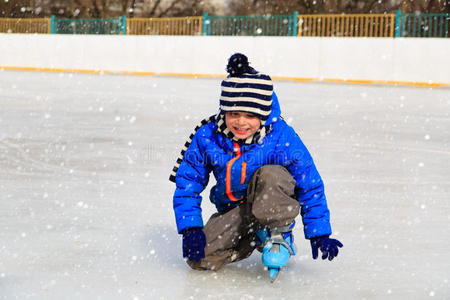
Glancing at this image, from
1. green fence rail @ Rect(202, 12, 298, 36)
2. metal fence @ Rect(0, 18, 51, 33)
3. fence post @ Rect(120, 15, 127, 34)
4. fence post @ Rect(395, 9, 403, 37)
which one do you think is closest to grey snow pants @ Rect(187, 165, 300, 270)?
fence post @ Rect(395, 9, 403, 37)

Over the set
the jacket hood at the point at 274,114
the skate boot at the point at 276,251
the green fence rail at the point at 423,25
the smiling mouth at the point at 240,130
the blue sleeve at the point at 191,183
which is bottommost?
the skate boot at the point at 276,251

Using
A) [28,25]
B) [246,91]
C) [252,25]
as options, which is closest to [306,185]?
[246,91]

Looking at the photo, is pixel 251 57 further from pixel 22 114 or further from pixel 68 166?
pixel 68 166

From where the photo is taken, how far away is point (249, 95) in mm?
2162

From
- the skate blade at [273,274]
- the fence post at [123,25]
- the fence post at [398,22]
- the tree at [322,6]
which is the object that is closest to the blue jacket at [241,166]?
the skate blade at [273,274]

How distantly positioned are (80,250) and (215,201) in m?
0.53

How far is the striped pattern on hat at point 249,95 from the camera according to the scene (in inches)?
85.0

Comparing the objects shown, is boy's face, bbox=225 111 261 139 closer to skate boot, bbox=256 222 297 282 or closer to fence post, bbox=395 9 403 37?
skate boot, bbox=256 222 297 282

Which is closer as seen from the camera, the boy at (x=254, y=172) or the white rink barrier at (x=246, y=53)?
the boy at (x=254, y=172)

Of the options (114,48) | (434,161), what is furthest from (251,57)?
(434,161)

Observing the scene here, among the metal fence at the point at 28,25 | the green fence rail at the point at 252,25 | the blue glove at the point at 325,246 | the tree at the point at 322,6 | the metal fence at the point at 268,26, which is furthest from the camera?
the tree at the point at 322,6

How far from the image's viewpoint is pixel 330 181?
13.3 ft

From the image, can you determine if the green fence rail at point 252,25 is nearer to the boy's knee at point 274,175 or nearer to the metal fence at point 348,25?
the metal fence at point 348,25

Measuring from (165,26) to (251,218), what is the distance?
15.2m
